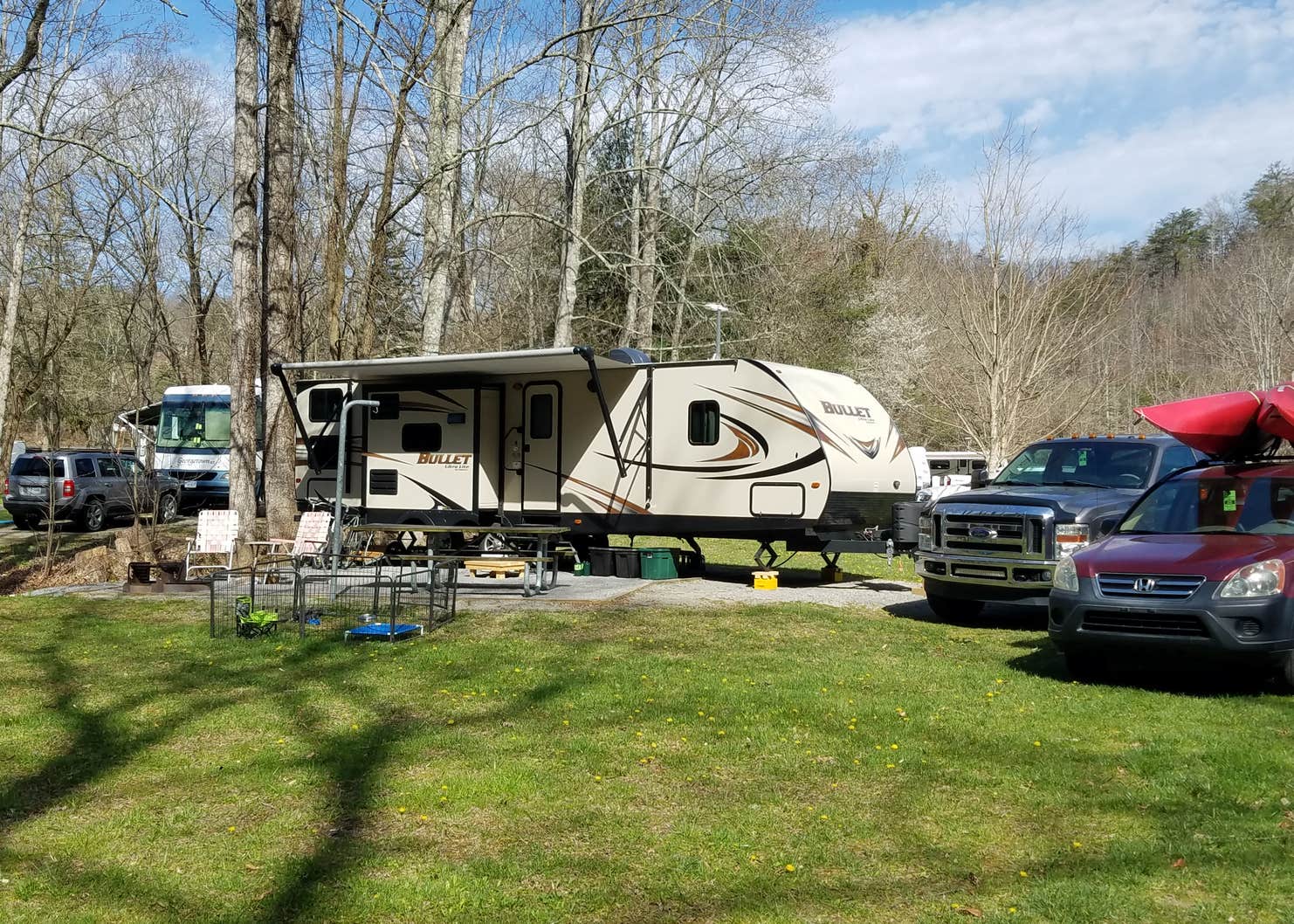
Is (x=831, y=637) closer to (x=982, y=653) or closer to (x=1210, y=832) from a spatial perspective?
(x=982, y=653)

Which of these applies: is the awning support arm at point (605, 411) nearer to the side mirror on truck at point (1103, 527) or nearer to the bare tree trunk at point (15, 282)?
the side mirror on truck at point (1103, 527)

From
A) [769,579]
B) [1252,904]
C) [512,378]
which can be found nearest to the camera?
[1252,904]

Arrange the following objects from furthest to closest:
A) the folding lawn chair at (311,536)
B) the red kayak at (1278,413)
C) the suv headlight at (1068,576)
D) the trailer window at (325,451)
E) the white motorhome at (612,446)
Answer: the trailer window at (325,451), the folding lawn chair at (311,536), the white motorhome at (612,446), the red kayak at (1278,413), the suv headlight at (1068,576)

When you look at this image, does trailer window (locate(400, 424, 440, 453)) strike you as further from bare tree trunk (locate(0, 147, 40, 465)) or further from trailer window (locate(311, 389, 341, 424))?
bare tree trunk (locate(0, 147, 40, 465))

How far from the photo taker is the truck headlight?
11.2 metres

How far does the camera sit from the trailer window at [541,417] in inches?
664

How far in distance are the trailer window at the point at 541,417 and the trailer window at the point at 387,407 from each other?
7.61ft

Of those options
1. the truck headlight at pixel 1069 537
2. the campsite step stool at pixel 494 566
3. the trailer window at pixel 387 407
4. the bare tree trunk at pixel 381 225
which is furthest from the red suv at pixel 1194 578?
the bare tree trunk at pixel 381 225

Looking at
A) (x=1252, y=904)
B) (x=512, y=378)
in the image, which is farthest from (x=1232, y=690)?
(x=512, y=378)

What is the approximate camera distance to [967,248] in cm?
3338

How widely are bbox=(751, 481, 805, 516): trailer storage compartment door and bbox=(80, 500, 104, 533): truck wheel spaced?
1752 cm

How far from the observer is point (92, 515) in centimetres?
2612

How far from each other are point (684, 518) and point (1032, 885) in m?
11.1

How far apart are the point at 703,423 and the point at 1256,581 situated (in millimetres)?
8467
